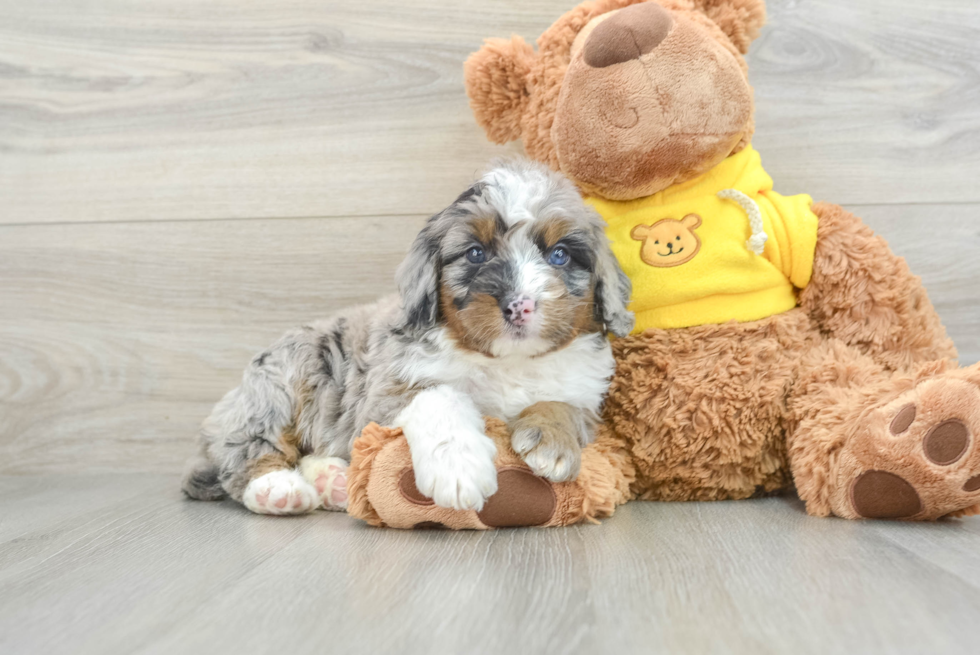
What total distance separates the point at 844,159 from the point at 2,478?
121 inches

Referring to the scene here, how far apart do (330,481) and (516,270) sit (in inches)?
30.9

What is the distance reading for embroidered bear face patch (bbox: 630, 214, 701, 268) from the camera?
5.98 ft

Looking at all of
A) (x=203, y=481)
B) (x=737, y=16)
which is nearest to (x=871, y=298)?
(x=737, y=16)

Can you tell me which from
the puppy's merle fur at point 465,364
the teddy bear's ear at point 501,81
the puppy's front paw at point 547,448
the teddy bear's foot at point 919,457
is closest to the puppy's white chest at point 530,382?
the puppy's merle fur at point 465,364

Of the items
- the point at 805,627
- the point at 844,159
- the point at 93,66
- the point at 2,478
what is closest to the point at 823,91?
the point at 844,159

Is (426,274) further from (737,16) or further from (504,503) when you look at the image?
(737,16)

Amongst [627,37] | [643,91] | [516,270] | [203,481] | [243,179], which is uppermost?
[627,37]

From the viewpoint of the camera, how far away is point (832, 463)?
63.6 inches

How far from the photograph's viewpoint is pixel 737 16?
1915mm

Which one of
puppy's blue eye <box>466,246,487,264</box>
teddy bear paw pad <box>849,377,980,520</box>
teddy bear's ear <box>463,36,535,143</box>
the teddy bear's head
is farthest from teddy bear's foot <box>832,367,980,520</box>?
teddy bear's ear <box>463,36,535,143</box>

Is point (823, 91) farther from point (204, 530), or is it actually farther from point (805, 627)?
point (204, 530)

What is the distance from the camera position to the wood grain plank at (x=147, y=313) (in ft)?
8.32

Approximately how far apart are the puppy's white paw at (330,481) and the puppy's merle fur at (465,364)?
0.02 m

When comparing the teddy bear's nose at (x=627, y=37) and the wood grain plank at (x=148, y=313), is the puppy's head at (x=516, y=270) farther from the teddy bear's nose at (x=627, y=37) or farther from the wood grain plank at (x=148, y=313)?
the wood grain plank at (x=148, y=313)
